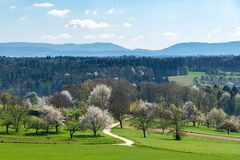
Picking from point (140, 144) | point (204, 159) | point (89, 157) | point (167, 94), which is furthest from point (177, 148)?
point (167, 94)

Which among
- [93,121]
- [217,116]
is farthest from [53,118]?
[217,116]

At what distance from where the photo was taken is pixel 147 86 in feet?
614

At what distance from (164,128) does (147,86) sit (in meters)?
73.0

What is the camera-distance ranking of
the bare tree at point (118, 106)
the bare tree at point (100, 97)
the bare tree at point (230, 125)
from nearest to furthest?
the bare tree at point (230, 125), the bare tree at point (118, 106), the bare tree at point (100, 97)

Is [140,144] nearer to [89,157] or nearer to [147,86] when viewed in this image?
[89,157]

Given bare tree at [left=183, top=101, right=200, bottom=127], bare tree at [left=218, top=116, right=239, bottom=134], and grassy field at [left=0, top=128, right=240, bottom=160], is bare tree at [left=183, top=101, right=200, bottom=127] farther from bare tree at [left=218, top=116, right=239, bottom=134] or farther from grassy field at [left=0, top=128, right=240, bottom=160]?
grassy field at [left=0, top=128, right=240, bottom=160]

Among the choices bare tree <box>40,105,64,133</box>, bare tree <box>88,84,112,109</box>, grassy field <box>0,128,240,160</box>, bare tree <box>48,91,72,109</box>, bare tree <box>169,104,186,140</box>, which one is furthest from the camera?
bare tree <box>48,91,72,109</box>

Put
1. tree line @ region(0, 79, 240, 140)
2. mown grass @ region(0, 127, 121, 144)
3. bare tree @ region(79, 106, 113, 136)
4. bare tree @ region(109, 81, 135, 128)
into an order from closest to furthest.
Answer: mown grass @ region(0, 127, 121, 144) < bare tree @ region(79, 106, 113, 136) < tree line @ region(0, 79, 240, 140) < bare tree @ region(109, 81, 135, 128)

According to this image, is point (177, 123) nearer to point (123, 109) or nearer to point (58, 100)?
point (123, 109)

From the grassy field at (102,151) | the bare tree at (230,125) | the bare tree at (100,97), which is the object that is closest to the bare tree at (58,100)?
the bare tree at (100,97)

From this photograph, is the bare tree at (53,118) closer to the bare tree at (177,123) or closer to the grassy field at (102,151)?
the grassy field at (102,151)

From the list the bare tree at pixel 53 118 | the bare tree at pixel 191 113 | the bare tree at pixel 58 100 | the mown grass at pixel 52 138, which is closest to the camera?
the mown grass at pixel 52 138

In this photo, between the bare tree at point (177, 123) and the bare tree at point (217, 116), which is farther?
the bare tree at point (217, 116)

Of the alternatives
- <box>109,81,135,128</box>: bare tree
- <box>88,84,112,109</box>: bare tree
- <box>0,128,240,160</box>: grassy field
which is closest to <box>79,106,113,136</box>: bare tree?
<box>0,128,240,160</box>: grassy field
